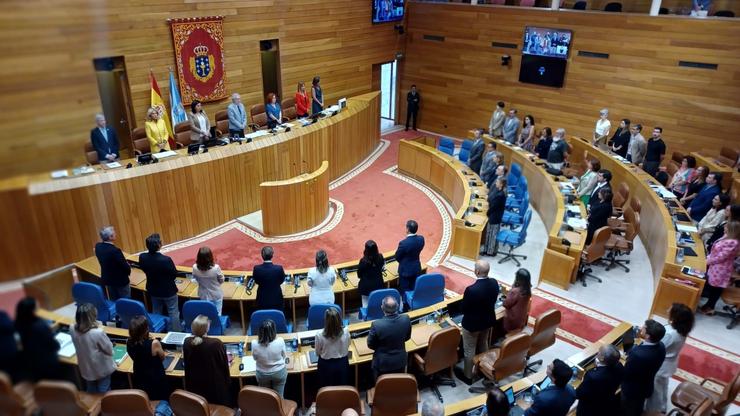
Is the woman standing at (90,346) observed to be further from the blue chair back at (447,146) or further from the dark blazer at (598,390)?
the blue chair back at (447,146)

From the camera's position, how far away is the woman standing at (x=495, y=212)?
8602 millimetres

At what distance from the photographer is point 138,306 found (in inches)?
228

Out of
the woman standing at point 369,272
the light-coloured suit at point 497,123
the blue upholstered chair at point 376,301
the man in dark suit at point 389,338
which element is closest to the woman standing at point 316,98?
the light-coloured suit at point 497,123

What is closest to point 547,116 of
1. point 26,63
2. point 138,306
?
point 138,306

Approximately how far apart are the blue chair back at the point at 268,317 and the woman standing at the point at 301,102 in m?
7.82

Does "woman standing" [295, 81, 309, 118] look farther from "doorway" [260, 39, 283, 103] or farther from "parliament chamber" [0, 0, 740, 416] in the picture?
"doorway" [260, 39, 283, 103]

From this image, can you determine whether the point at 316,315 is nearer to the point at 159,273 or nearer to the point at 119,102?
the point at 159,273

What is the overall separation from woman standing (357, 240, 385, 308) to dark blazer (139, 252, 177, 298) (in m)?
2.30

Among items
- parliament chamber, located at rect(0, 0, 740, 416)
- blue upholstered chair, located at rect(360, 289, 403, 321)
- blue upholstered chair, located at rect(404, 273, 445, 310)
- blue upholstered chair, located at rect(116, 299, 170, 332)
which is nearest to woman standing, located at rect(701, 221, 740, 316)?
parliament chamber, located at rect(0, 0, 740, 416)

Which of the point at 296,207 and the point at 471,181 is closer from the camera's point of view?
the point at 296,207

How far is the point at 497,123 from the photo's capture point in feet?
45.6

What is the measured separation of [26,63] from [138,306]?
5.25 metres

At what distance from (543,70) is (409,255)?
31.7 ft

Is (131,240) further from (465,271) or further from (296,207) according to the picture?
(465,271)
